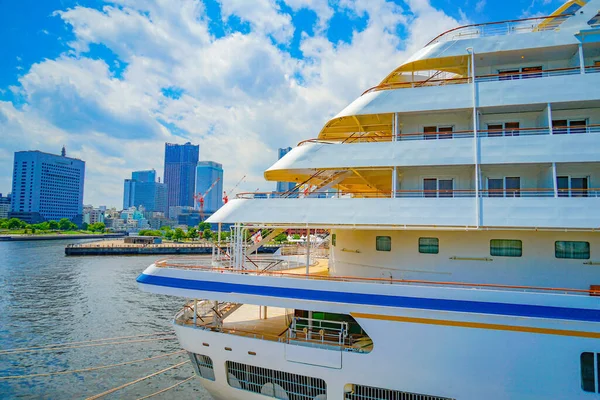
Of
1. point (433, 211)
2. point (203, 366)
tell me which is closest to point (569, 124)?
point (433, 211)

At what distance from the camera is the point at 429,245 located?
10.0m

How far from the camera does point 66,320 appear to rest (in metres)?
22.5

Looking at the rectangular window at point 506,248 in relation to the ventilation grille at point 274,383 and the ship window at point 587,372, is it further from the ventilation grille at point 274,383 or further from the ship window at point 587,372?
the ventilation grille at point 274,383

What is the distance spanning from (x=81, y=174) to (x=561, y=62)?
216 m

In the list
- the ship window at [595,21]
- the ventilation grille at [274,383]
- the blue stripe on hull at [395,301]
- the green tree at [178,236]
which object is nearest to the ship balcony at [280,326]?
the blue stripe on hull at [395,301]

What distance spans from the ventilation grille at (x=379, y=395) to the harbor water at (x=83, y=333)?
24.8 feet

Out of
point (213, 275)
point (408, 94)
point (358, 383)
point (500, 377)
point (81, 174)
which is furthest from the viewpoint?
point (81, 174)

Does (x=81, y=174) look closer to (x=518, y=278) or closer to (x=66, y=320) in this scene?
(x=66, y=320)

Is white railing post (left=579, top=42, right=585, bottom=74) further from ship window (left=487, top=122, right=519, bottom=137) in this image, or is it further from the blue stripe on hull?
the blue stripe on hull

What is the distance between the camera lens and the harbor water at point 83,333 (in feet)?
46.7

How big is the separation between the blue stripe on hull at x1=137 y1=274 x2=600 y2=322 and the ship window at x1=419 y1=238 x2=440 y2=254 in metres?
2.19

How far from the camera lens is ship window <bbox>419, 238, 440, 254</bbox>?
32.7ft

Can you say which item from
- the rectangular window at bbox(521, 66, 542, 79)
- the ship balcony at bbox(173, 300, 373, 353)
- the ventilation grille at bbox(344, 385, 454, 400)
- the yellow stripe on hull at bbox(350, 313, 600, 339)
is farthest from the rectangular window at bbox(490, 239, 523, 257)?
the rectangular window at bbox(521, 66, 542, 79)

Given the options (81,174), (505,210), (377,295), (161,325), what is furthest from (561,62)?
(81,174)
